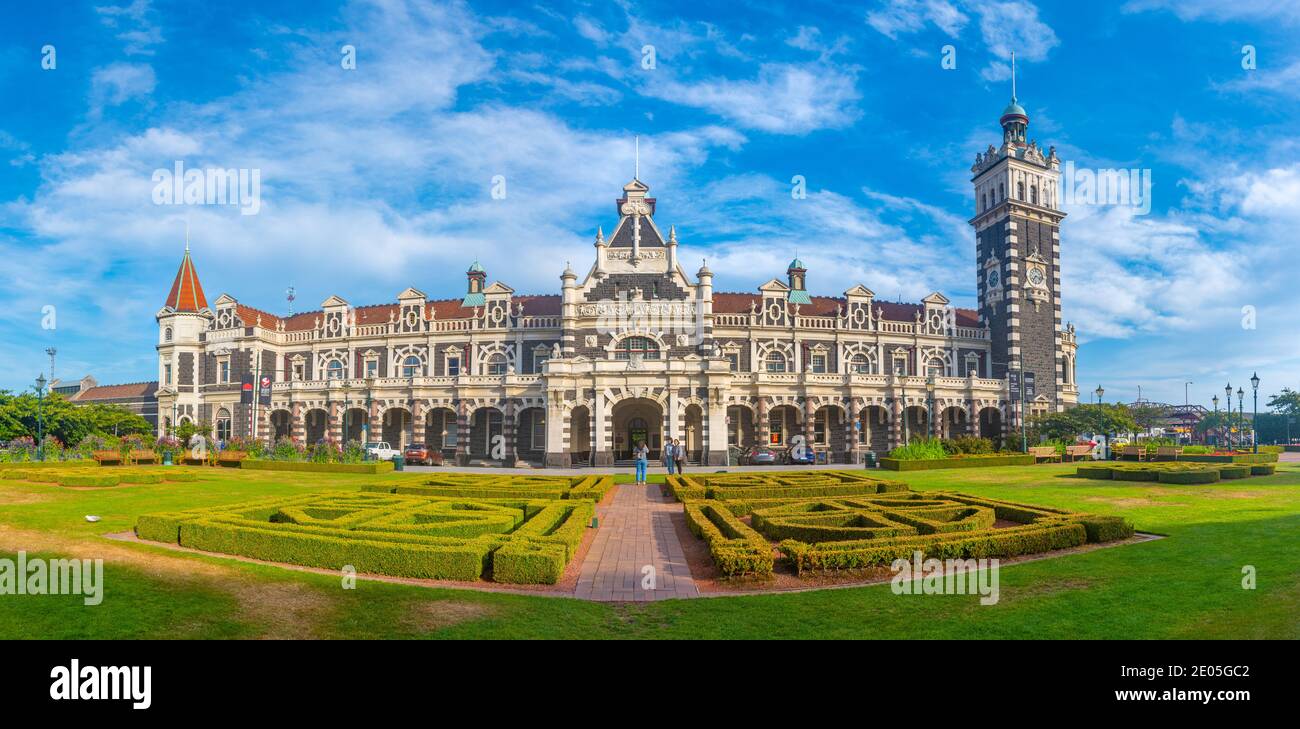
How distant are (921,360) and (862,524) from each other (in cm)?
4753

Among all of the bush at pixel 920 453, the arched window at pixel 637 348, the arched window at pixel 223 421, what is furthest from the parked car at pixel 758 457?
the arched window at pixel 223 421

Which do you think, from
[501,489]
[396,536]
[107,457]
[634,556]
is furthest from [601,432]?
[396,536]

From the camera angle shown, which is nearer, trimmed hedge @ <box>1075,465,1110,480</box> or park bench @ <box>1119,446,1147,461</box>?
trimmed hedge @ <box>1075,465,1110,480</box>

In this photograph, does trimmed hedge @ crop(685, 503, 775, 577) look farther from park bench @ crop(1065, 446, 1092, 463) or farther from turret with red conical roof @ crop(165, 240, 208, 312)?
turret with red conical roof @ crop(165, 240, 208, 312)

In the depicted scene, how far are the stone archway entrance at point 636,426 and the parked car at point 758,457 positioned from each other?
657cm

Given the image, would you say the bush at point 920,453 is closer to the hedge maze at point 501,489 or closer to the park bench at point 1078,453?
the park bench at point 1078,453

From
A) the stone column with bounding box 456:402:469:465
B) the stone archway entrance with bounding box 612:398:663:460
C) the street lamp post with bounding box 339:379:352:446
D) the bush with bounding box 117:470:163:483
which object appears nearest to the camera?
the bush with bounding box 117:470:163:483

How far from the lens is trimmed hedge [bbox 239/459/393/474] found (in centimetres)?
3611

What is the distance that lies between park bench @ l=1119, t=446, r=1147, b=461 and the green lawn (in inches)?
1031

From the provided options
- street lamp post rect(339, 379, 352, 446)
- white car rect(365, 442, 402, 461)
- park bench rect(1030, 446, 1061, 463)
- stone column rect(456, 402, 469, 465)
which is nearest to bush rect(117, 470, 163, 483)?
white car rect(365, 442, 402, 461)

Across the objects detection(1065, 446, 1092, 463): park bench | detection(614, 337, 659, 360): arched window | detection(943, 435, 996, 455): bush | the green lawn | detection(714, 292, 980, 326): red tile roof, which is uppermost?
detection(714, 292, 980, 326): red tile roof

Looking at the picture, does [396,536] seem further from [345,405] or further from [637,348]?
[345,405]

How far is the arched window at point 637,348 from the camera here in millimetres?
48875
